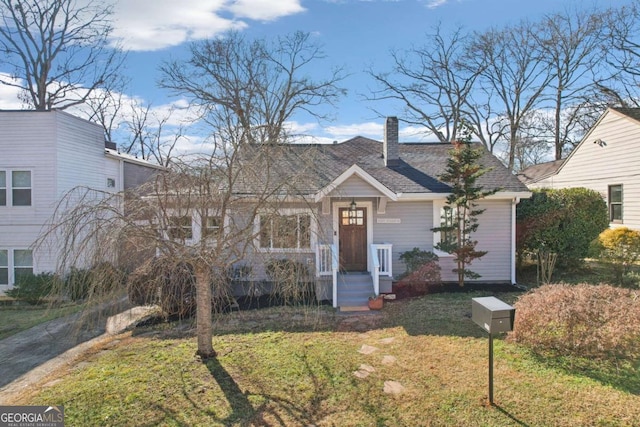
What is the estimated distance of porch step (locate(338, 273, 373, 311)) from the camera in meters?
9.24

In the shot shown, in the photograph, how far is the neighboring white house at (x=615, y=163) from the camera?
1374 cm

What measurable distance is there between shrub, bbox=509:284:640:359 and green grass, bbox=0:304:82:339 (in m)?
8.81

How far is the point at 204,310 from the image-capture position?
5.72 metres

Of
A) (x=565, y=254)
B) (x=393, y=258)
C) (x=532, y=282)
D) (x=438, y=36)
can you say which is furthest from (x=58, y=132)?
(x=438, y=36)

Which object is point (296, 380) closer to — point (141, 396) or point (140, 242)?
point (141, 396)

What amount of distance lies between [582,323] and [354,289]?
5262 millimetres

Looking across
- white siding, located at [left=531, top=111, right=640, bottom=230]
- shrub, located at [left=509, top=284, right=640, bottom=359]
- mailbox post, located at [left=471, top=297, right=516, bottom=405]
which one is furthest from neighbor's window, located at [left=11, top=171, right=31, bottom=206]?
white siding, located at [left=531, top=111, right=640, bottom=230]

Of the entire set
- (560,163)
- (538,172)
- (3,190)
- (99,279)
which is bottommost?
(99,279)

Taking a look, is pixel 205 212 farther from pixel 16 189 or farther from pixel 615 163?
pixel 615 163

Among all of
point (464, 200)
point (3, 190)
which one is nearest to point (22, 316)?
point (3, 190)

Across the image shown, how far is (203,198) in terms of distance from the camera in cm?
525

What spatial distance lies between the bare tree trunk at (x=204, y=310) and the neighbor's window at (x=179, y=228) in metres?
0.53

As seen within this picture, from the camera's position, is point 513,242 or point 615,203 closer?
point 513,242

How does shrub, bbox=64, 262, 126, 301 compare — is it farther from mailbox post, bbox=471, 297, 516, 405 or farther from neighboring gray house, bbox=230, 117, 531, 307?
neighboring gray house, bbox=230, 117, 531, 307
